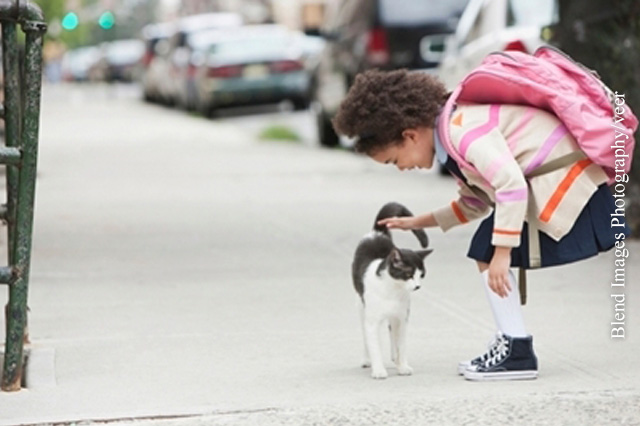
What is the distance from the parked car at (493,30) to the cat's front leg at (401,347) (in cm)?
649

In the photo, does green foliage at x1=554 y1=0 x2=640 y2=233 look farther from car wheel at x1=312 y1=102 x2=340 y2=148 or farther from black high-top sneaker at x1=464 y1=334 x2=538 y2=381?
car wheel at x1=312 y1=102 x2=340 y2=148

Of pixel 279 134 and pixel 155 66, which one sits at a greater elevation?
pixel 279 134

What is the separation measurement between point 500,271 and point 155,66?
33710 millimetres

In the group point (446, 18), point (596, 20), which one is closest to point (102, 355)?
point (596, 20)

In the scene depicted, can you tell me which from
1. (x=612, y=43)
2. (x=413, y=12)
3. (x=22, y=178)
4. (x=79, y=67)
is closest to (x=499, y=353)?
→ (x=22, y=178)

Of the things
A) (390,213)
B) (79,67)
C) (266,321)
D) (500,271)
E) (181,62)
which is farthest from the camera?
(79,67)

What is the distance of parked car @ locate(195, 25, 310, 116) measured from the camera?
26781 millimetres

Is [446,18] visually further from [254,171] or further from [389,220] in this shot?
[389,220]

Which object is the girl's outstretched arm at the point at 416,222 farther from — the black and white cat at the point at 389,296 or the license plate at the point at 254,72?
the license plate at the point at 254,72

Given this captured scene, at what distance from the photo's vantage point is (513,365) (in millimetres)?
5277

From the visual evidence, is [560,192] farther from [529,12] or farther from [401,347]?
[529,12]

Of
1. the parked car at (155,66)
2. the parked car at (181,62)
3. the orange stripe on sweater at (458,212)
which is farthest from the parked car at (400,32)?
the parked car at (155,66)

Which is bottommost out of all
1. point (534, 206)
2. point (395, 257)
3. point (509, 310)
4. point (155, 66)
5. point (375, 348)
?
point (155, 66)

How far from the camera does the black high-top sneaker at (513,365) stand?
5.28 m
